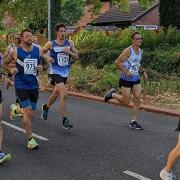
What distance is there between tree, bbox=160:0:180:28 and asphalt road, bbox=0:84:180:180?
31.3 feet

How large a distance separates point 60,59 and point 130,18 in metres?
31.1

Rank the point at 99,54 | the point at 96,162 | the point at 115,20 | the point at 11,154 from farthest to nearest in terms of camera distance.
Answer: the point at 115,20 < the point at 99,54 < the point at 11,154 < the point at 96,162

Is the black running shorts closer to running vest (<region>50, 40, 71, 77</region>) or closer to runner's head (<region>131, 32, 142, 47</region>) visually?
running vest (<region>50, 40, 71, 77</region>)

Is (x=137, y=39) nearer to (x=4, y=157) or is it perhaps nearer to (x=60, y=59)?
(x=60, y=59)

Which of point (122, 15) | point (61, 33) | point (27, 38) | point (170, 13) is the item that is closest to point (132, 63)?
point (61, 33)

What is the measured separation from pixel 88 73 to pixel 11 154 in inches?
335

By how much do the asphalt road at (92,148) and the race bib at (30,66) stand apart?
1.20 m

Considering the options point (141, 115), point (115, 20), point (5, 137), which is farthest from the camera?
point (115, 20)

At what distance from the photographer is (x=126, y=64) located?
8.50 meters

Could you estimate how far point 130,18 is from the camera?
128 feet

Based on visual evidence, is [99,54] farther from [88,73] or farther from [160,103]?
[160,103]

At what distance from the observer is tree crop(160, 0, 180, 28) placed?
19.2 meters

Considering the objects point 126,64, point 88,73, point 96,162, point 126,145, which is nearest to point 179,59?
point 88,73

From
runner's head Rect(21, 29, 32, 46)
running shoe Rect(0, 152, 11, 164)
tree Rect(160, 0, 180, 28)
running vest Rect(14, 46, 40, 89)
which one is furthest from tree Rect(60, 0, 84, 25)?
running shoe Rect(0, 152, 11, 164)
